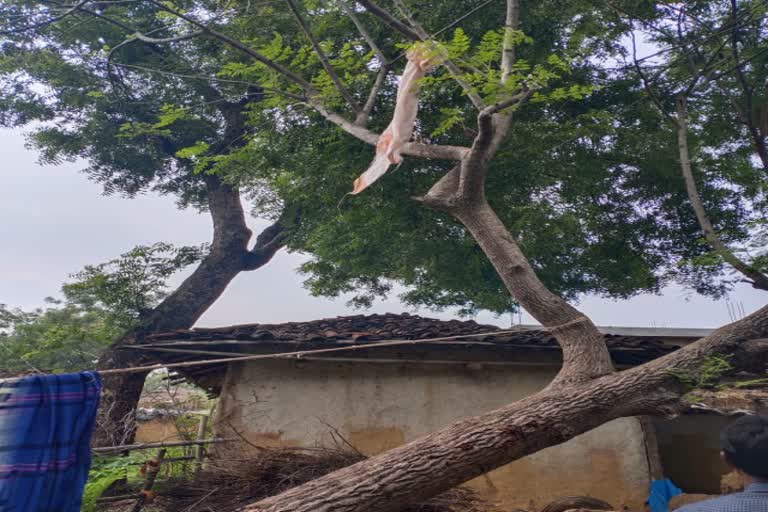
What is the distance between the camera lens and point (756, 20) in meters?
7.68

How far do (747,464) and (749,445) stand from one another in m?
0.10

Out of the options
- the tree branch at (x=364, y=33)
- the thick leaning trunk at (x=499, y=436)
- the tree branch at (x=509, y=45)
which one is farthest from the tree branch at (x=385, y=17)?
the thick leaning trunk at (x=499, y=436)

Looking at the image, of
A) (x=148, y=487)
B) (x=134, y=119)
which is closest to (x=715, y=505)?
(x=148, y=487)

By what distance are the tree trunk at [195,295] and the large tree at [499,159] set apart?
3.98ft

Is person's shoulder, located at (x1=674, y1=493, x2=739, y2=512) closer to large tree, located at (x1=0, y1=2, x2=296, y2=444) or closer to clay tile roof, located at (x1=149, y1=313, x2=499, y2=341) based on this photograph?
clay tile roof, located at (x1=149, y1=313, x2=499, y2=341)

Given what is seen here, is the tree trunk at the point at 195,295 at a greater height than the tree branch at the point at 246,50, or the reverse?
the tree branch at the point at 246,50

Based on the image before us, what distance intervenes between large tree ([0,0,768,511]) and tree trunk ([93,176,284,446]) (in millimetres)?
1213

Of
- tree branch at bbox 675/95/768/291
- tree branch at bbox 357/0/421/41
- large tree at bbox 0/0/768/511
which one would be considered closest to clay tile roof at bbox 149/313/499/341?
large tree at bbox 0/0/768/511

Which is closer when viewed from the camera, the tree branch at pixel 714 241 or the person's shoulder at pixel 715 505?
the person's shoulder at pixel 715 505

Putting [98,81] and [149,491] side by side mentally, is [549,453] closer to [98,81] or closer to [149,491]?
[149,491]

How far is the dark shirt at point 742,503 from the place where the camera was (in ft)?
7.61

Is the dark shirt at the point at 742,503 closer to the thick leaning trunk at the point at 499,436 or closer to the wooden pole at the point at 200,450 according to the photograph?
the thick leaning trunk at the point at 499,436

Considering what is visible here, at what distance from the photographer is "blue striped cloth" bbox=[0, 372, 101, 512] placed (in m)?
2.82

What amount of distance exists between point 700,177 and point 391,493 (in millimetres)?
8607
